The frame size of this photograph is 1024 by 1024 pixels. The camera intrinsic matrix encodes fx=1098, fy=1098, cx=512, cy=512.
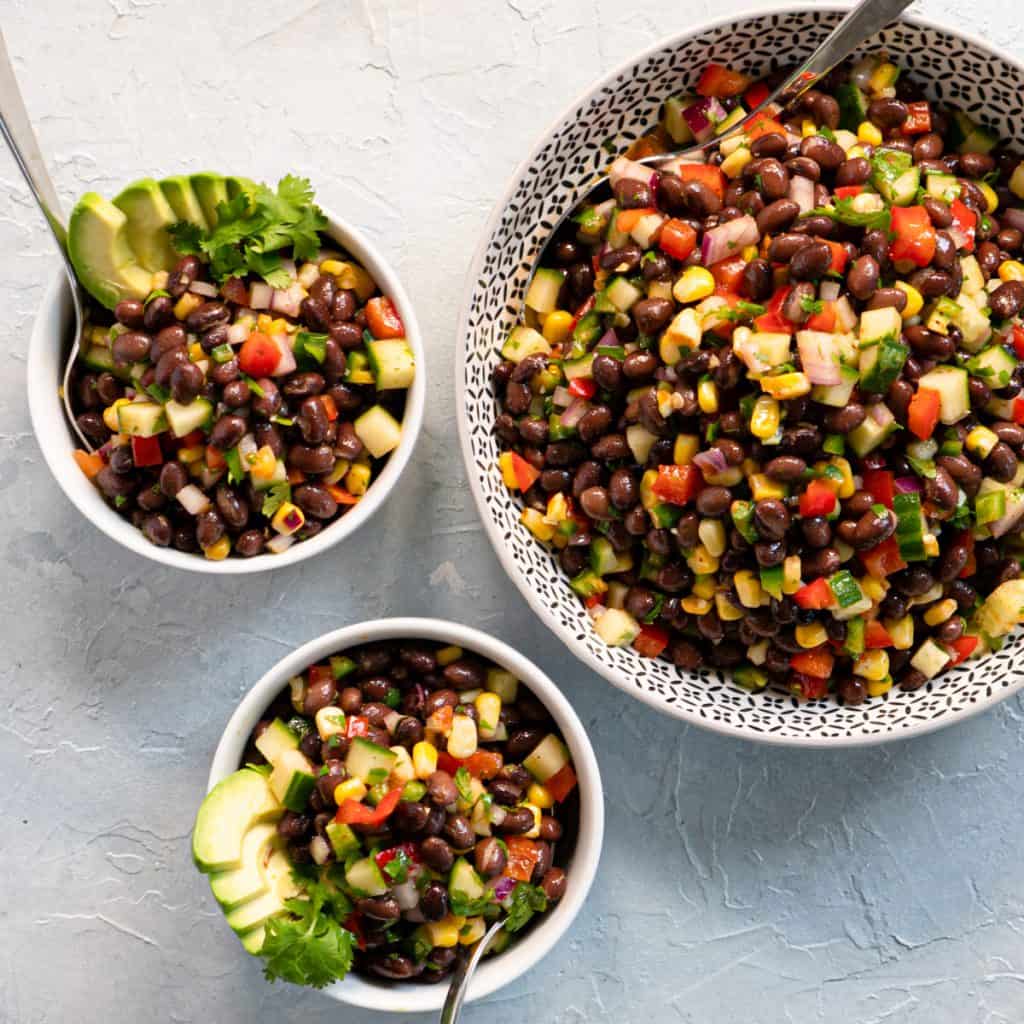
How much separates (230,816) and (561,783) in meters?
0.74

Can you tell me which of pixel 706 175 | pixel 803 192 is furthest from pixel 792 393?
pixel 706 175

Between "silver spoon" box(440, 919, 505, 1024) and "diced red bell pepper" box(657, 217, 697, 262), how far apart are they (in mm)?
1489

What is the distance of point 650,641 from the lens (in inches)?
96.9

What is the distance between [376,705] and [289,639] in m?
0.42

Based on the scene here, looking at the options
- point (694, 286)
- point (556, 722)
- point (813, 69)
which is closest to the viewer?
point (694, 286)

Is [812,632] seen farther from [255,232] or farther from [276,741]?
[255,232]

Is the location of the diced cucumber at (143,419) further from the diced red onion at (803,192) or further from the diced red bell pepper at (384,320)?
the diced red onion at (803,192)

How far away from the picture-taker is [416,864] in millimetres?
2299

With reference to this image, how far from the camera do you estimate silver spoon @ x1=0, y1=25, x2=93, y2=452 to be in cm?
220

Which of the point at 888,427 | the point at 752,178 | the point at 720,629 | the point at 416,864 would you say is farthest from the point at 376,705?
the point at 752,178

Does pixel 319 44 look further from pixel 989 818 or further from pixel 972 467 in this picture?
pixel 989 818

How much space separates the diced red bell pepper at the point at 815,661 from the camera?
2.37 m

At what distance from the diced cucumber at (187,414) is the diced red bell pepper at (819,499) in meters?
1.24

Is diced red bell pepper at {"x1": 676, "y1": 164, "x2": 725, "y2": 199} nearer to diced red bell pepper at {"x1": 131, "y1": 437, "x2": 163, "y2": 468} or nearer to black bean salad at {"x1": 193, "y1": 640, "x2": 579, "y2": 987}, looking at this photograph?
black bean salad at {"x1": 193, "y1": 640, "x2": 579, "y2": 987}
